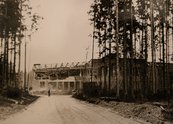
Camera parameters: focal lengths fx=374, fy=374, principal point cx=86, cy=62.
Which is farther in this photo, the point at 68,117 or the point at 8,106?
the point at 8,106

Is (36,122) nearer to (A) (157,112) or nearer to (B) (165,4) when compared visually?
(A) (157,112)

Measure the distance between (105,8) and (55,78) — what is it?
52.1 m

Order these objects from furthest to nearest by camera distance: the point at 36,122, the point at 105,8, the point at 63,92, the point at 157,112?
the point at 63,92
the point at 105,8
the point at 157,112
the point at 36,122

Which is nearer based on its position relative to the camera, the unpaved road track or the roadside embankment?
the unpaved road track

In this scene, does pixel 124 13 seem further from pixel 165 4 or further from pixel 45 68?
pixel 45 68

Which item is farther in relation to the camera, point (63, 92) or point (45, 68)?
point (45, 68)

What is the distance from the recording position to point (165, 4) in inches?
1741

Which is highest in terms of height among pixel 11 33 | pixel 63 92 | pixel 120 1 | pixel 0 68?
pixel 120 1

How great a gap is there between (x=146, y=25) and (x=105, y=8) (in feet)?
21.1

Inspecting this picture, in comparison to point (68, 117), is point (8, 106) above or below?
below

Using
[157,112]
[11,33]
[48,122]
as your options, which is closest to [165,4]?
[11,33]

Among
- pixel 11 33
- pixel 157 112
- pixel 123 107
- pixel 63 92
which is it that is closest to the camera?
pixel 157 112

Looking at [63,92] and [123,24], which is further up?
[123,24]

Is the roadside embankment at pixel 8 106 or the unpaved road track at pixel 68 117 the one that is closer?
the unpaved road track at pixel 68 117
